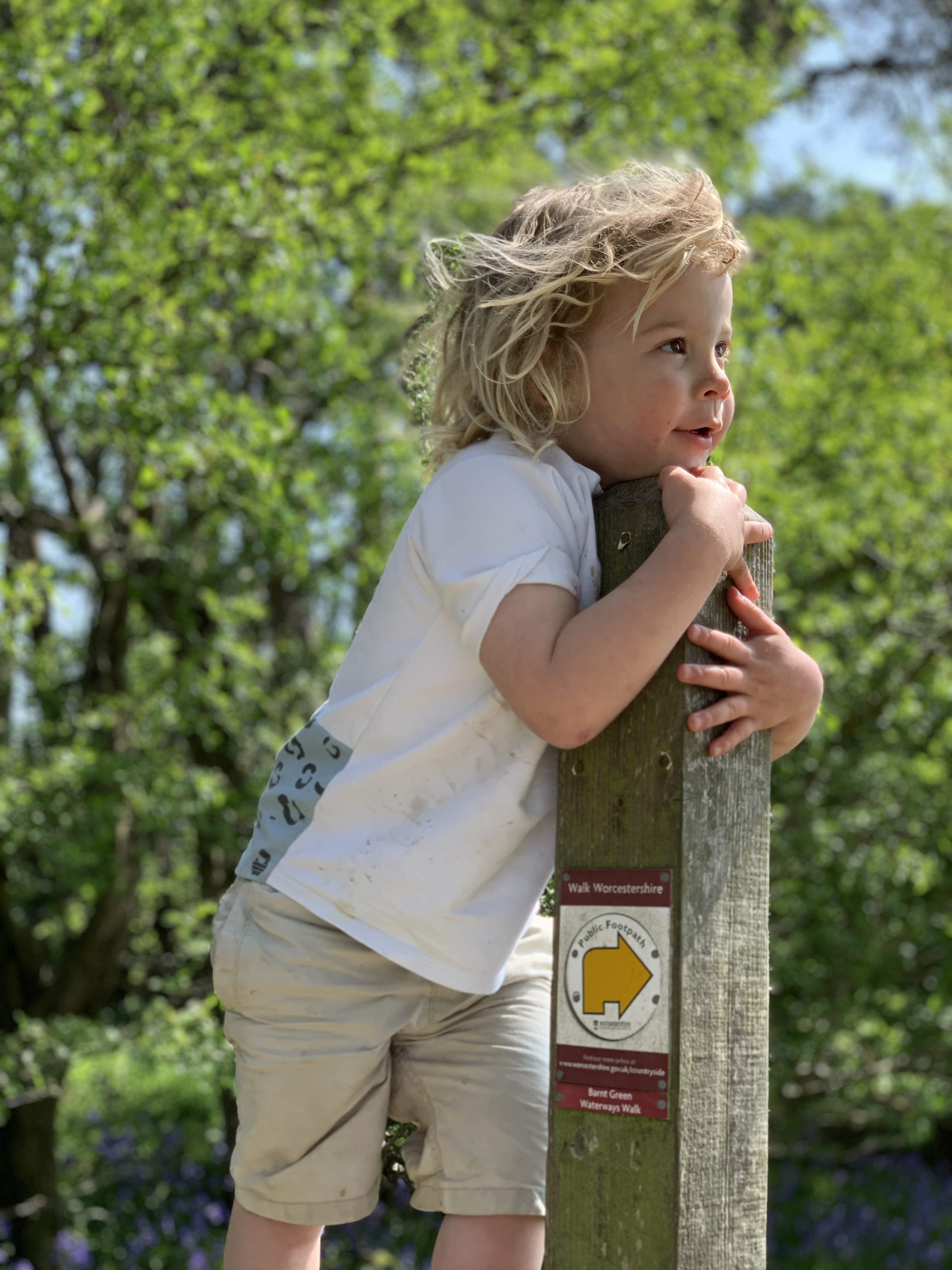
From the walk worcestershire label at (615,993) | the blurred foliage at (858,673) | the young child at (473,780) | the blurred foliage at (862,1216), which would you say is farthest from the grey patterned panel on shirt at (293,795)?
the blurred foliage at (862,1216)

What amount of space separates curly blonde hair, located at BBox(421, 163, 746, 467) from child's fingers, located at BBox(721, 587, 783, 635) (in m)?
0.29

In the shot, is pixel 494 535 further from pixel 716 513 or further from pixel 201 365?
pixel 201 365

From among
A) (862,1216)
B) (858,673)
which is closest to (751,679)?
(858,673)

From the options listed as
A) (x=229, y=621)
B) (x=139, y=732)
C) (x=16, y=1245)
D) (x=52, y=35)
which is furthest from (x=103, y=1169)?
(x=52, y=35)

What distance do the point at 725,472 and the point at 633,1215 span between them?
360cm

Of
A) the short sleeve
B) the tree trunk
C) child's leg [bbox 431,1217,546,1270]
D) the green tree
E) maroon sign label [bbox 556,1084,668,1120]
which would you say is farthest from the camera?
the tree trunk

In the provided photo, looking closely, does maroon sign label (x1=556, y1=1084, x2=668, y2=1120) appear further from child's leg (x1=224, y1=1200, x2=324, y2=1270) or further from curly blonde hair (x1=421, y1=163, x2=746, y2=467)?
curly blonde hair (x1=421, y1=163, x2=746, y2=467)

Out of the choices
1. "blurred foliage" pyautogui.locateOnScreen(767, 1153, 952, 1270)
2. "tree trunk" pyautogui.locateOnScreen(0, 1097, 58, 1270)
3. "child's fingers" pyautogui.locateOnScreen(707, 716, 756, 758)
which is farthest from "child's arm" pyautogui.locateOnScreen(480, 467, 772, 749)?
"blurred foliage" pyautogui.locateOnScreen(767, 1153, 952, 1270)

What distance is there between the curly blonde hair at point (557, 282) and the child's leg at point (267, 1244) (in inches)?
40.2

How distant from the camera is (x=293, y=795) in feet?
5.85

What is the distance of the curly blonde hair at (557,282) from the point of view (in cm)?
171

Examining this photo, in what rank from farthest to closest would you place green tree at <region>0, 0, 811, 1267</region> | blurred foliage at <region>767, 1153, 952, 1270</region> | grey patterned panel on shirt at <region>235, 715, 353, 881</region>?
blurred foliage at <region>767, 1153, 952, 1270</region>
green tree at <region>0, 0, 811, 1267</region>
grey patterned panel on shirt at <region>235, 715, 353, 881</region>

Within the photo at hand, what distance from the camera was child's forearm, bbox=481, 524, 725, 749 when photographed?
1429 mm

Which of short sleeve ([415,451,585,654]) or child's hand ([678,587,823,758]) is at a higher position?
short sleeve ([415,451,585,654])
